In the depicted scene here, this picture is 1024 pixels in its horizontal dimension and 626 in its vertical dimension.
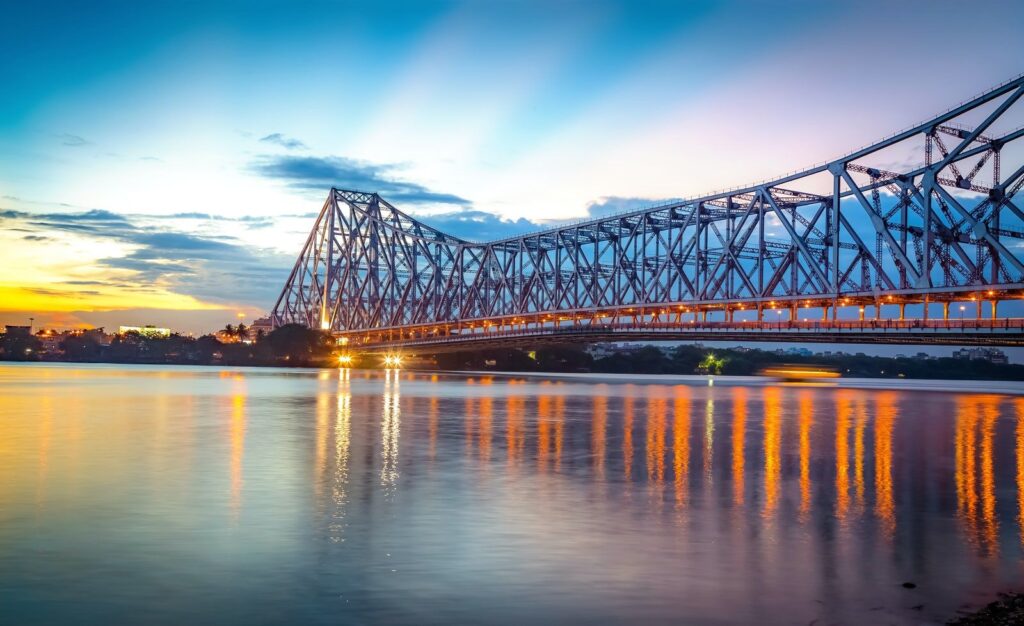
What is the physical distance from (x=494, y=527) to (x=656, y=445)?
1393 centimetres

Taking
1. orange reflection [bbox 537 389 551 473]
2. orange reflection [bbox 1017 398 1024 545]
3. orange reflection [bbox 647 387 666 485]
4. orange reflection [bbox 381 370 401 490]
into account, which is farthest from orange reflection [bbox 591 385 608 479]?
orange reflection [bbox 1017 398 1024 545]

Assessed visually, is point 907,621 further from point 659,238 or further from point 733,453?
point 659,238

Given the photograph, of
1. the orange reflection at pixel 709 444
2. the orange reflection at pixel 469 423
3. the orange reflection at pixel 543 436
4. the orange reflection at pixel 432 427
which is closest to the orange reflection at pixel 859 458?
the orange reflection at pixel 709 444

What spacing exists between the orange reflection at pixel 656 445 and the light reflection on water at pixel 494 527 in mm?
212

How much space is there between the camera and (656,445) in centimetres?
2633

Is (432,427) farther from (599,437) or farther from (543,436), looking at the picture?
(599,437)

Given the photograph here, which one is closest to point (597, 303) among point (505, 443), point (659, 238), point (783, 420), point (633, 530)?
point (659, 238)

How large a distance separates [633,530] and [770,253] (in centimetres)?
9018

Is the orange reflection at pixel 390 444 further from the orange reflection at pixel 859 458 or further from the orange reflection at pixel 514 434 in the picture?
the orange reflection at pixel 859 458

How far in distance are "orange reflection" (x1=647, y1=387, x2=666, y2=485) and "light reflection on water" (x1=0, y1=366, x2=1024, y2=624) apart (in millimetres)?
212

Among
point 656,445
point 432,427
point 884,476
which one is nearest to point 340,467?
point 656,445

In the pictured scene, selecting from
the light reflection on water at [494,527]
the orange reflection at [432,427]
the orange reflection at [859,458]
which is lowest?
the orange reflection at [859,458]

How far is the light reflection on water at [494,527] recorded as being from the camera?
919 centimetres

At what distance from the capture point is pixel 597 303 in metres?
124
